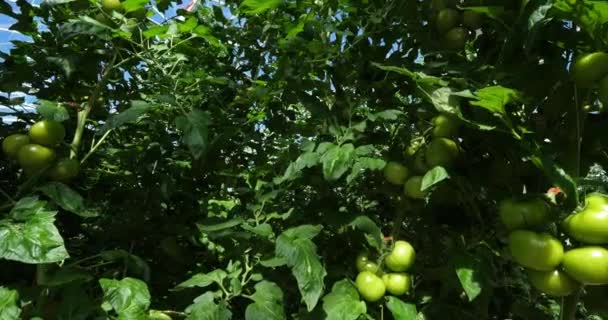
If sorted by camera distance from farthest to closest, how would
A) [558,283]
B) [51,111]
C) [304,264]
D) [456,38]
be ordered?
[456,38] → [51,111] → [304,264] → [558,283]

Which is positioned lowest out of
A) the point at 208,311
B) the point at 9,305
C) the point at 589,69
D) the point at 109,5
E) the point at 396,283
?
the point at 9,305

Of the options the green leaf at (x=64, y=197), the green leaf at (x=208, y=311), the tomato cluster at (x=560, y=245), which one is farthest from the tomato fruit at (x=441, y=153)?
the green leaf at (x=64, y=197)

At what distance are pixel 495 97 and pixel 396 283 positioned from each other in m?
0.55

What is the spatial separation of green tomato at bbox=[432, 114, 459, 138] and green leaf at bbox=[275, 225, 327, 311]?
1.34 ft

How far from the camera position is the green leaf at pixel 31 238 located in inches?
35.7

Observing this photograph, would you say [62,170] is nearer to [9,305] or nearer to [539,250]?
[9,305]

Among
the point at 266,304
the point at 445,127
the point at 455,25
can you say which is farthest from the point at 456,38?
the point at 266,304

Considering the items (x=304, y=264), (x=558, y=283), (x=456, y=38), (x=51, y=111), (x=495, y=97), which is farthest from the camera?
(x=456, y=38)

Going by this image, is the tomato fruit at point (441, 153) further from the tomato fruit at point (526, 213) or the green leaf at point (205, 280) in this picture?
the green leaf at point (205, 280)

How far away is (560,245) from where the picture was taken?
36.3 inches

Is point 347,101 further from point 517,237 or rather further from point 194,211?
point 194,211

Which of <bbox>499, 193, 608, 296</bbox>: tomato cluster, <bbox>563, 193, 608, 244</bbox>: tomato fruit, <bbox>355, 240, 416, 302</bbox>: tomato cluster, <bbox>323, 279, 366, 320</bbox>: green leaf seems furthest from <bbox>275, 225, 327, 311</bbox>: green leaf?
<bbox>563, 193, 608, 244</bbox>: tomato fruit

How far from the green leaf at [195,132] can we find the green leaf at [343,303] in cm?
45

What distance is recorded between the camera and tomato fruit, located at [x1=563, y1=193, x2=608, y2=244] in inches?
33.4
